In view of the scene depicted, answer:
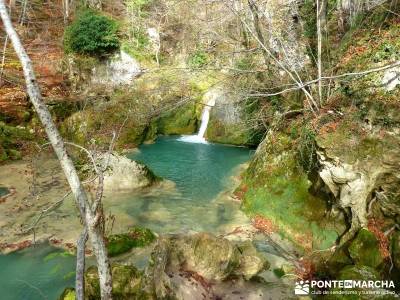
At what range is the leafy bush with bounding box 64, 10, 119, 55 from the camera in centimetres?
2298

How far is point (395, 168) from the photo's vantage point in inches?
347

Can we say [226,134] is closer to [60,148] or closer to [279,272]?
[279,272]

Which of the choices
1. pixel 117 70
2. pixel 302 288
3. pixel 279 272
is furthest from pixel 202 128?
pixel 302 288

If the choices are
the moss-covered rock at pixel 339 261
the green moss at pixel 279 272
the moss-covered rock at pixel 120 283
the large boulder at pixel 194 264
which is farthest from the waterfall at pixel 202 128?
the moss-covered rock at pixel 120 283

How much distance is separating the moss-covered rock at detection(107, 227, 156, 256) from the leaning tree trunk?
4.32 m

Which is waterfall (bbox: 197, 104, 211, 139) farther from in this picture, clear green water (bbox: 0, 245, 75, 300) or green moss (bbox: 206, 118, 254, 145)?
clear green water (bbox: 0, 245, 75, 300)

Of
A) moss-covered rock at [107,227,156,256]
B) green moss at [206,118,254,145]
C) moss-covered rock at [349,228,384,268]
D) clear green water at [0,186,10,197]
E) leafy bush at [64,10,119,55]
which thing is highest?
leafy bush at [64,10,119,55]

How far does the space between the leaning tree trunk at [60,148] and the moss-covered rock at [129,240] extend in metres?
4.32

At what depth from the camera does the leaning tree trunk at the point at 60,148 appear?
546 cm

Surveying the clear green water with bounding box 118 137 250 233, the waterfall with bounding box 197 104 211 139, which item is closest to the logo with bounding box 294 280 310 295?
the clear green water with bounding box 118 137 250 233

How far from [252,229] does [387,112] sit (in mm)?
5107

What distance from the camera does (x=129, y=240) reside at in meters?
10.5

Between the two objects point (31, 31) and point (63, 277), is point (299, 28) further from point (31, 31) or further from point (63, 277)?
point (31, 31)

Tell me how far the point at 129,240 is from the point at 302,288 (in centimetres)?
488
